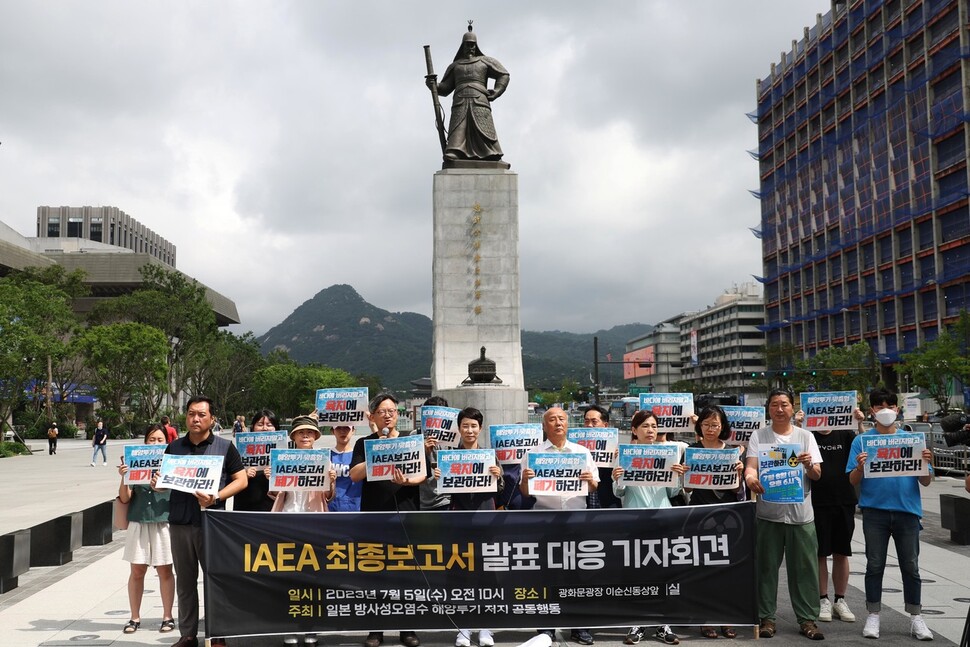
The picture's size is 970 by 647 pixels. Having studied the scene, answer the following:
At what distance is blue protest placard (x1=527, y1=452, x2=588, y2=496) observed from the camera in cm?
746

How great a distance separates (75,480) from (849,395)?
23011 millimetres

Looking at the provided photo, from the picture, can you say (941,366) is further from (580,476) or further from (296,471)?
(296,471)

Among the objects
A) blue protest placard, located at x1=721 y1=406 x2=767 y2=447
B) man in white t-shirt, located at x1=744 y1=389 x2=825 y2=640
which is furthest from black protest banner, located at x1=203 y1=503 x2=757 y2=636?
blue protest placard, located at x1=721 y1=406 x2=767 y2=447

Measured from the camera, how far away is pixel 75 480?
80.6 ft

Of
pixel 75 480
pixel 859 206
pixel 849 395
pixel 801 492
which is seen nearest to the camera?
pixel 801 492

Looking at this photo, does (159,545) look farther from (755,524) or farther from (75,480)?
(75,480)

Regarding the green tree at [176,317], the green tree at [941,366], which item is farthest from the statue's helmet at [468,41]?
the green tree at [176,317]

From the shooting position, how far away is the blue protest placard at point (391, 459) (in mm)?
7426

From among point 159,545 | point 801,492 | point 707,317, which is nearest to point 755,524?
point 801,492

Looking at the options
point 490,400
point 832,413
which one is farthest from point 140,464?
point 490,400

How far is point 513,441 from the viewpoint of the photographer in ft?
27.2

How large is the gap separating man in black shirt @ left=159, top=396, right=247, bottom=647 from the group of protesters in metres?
0.01

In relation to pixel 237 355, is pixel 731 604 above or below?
below

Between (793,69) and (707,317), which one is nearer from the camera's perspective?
(793,69)
